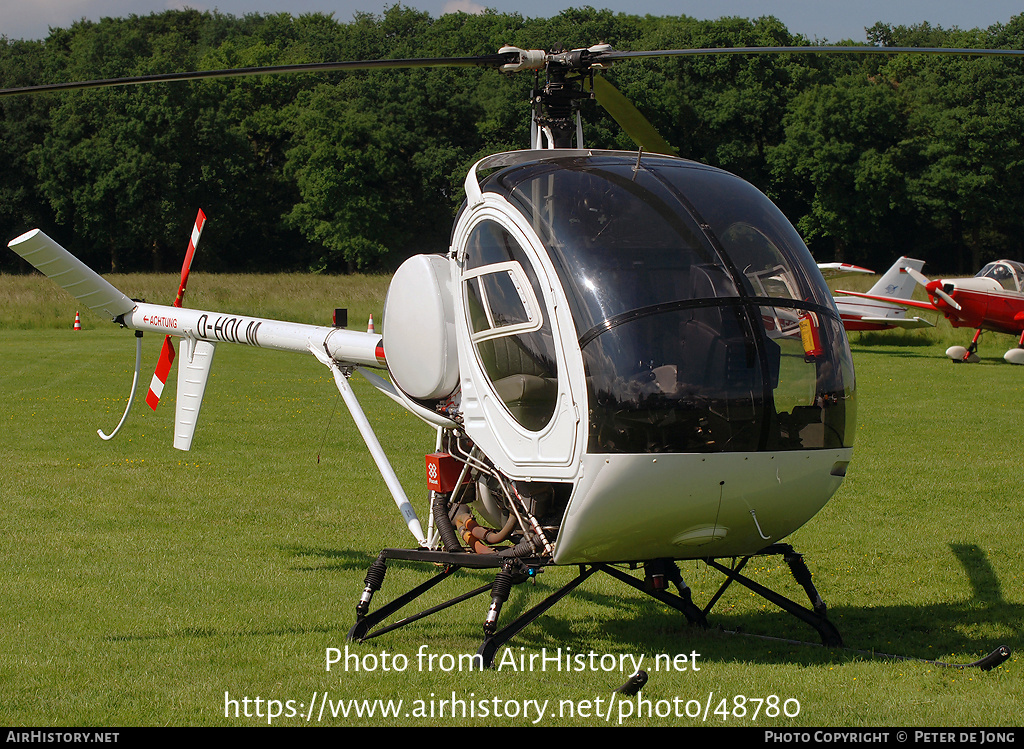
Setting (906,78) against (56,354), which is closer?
(56,354)

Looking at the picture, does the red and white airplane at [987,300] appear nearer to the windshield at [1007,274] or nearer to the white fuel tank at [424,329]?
the windshield at [1007,274]

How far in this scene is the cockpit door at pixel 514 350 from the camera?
5.00 meters

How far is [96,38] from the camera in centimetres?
8400

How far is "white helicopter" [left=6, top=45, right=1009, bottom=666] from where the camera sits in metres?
4.81

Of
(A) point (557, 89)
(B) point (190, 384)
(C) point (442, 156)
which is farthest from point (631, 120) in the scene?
(C) point (442, 156)

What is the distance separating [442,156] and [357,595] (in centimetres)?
5710

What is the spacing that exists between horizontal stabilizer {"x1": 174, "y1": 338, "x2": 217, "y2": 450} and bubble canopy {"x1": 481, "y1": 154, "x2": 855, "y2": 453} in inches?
168

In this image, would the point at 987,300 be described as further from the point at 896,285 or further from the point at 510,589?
the point at 510,589

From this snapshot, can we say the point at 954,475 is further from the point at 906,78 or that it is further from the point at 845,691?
the point at 906,78

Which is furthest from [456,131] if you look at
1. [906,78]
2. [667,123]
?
[906,78]

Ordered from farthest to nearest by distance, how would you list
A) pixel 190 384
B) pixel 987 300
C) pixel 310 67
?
1. pixel 987 300
2. pixel 190 384
3. pixel 310 67

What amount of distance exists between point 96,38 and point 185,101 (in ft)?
81.5

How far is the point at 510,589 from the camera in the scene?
5.74 metres
